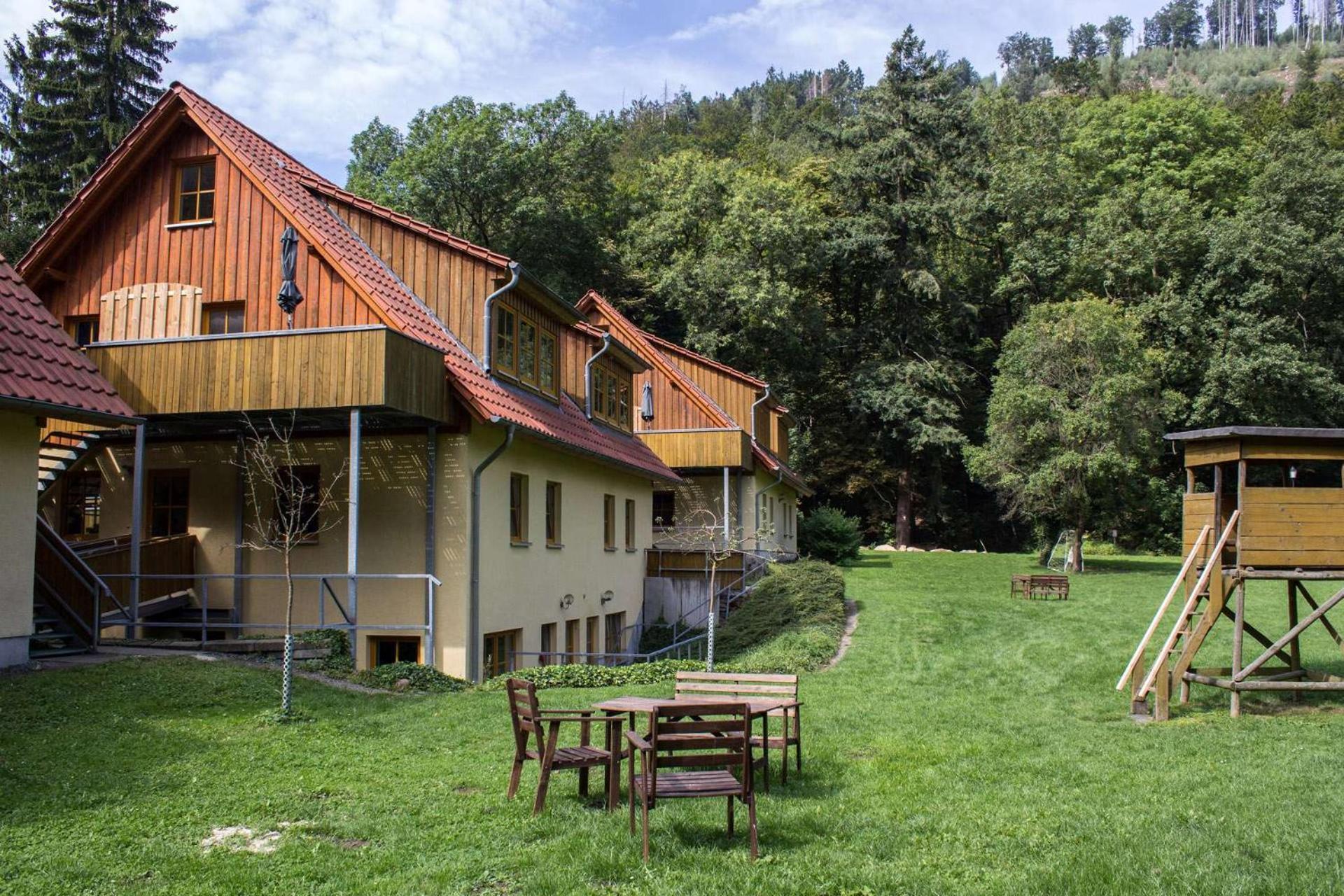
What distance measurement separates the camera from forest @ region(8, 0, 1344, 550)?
4553 cm

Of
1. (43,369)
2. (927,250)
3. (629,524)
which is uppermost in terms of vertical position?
(927,250)

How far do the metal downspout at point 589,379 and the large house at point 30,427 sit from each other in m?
10.5

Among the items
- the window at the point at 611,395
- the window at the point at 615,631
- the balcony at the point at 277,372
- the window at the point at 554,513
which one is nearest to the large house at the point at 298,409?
the balcony at the point at 277,372

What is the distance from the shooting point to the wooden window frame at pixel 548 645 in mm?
19766

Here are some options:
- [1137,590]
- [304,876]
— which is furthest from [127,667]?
[1137,590]

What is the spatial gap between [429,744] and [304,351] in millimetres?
6363

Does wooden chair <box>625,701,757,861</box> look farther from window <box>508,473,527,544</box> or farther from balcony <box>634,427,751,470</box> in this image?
balcony <box>634,427,751,470</box>

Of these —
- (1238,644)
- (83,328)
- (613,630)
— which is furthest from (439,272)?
(1238,644)

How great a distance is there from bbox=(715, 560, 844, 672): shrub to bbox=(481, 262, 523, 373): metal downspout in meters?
6.67

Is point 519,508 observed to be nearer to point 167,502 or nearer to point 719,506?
point 167,502

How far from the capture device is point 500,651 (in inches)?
713

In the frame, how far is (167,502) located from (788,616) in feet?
39.0

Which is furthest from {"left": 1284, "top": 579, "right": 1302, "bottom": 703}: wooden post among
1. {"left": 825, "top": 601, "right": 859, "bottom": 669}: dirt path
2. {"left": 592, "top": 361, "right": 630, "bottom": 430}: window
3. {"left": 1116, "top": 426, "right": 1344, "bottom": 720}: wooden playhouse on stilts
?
{"left": 592, "top": 361, "right": 630, "bottom": 430}: window

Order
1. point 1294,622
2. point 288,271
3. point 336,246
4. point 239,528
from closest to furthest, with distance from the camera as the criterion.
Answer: point 1294,622 → point 288,271 → point 336,246 → point 239,528
